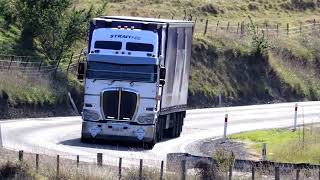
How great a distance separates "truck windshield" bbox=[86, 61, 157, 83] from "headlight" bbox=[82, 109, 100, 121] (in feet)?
3.70

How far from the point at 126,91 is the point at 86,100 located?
4.49 ft

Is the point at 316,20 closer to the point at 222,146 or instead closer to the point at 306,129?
the point at 306,129

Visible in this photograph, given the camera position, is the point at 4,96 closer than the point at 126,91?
No

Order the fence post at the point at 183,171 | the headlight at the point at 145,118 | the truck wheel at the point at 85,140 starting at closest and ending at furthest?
the fence post at the point at 183,171 → the headlight at the point at 145,118 → the truck wheel at the point at 85,140

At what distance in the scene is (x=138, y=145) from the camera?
117 feet

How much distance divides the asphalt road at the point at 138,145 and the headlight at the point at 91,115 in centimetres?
93

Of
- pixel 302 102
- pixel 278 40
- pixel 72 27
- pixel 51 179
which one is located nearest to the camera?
pixel 51 179

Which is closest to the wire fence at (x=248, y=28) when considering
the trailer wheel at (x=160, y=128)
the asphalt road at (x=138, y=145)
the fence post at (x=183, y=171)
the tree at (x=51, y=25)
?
the asphalt road at (x=138, y=145)

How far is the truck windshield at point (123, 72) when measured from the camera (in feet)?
114

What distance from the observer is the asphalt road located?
1303 inches

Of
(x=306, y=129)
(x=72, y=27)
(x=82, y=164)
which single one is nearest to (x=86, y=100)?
(x=82, y=164)

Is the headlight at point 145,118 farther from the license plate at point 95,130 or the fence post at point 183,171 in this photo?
the fence post at point 183,171

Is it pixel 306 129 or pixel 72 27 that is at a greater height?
pixel 72 27

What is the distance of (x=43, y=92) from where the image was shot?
4981 centimetres
